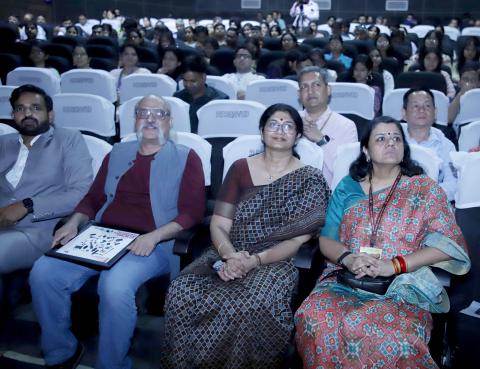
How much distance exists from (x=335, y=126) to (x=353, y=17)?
13.2 metres

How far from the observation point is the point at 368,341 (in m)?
1.89

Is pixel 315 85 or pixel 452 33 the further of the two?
pixel 452 33

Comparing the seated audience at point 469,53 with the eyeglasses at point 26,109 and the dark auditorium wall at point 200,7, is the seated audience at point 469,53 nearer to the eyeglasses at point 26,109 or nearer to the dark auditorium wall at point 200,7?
the eyeglasses at point 26,109

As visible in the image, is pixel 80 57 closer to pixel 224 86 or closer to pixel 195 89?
pixel 224 86

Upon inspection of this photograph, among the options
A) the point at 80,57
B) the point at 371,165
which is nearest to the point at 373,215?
the point at 371,165

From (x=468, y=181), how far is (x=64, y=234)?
1981 millimetres

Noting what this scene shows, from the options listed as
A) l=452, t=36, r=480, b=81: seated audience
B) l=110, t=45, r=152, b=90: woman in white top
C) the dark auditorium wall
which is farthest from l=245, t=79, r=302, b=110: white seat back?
the dark auditorium wall

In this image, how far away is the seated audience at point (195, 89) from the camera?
412 centimetres

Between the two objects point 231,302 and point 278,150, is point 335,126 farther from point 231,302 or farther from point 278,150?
point 231,302

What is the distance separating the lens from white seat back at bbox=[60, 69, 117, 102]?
4.76 meters

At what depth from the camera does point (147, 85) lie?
4.55 m

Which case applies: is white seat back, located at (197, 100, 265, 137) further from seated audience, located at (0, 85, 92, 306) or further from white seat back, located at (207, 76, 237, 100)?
white seat back, located at (207, 76, 237, 100)

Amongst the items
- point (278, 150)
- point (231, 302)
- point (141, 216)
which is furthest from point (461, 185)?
point (141, 216)

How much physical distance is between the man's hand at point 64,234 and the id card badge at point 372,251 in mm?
1382
